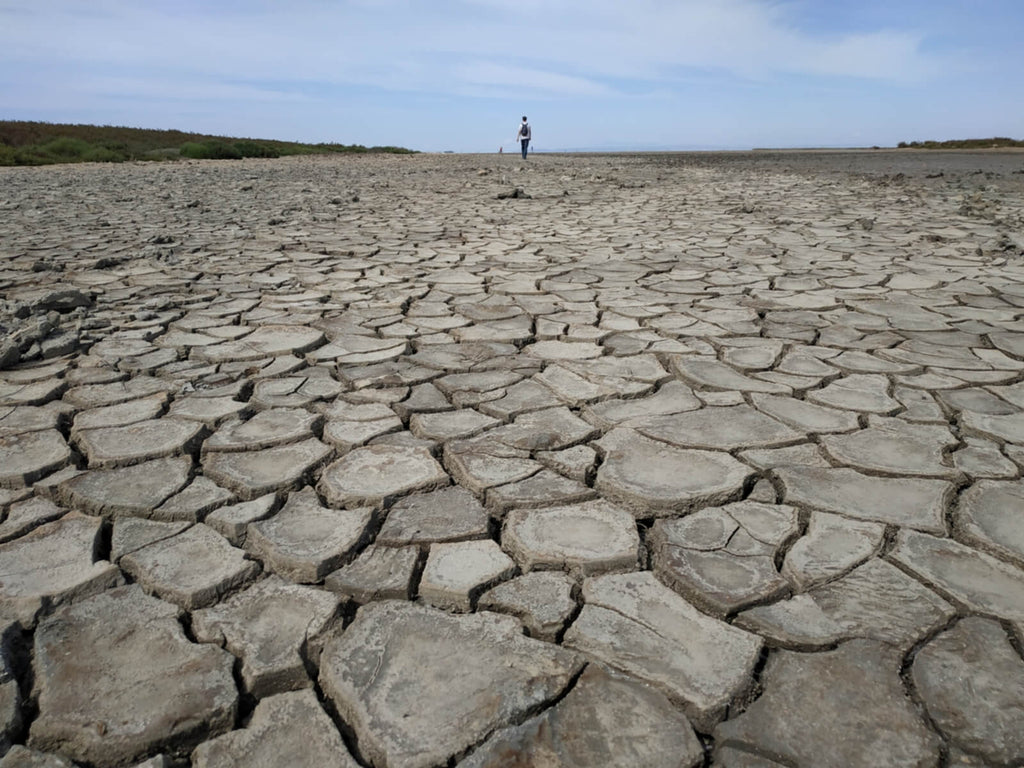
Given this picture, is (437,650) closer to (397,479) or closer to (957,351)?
(397,479)

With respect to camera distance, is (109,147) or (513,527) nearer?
(513,527)

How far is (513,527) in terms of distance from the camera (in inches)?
58.6

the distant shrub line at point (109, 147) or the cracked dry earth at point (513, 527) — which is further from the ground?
the distant shrub line at point (109, 147)

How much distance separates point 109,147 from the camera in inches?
762

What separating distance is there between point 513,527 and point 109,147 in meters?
21.9

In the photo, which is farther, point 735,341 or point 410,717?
point 735,341

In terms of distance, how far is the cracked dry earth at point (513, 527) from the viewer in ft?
3.37

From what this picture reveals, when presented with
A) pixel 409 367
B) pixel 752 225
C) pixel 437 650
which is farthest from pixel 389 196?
pixel 437 650

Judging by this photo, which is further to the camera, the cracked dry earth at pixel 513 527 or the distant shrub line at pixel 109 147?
the distant shrub line at pixel 109 147

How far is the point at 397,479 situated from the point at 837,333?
1919 millimetres

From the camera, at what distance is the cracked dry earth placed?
1027 mm

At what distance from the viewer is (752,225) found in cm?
573

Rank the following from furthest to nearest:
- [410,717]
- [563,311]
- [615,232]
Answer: [615,232], [563,311], [410,717]

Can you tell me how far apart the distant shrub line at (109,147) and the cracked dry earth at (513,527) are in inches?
Result: 635
